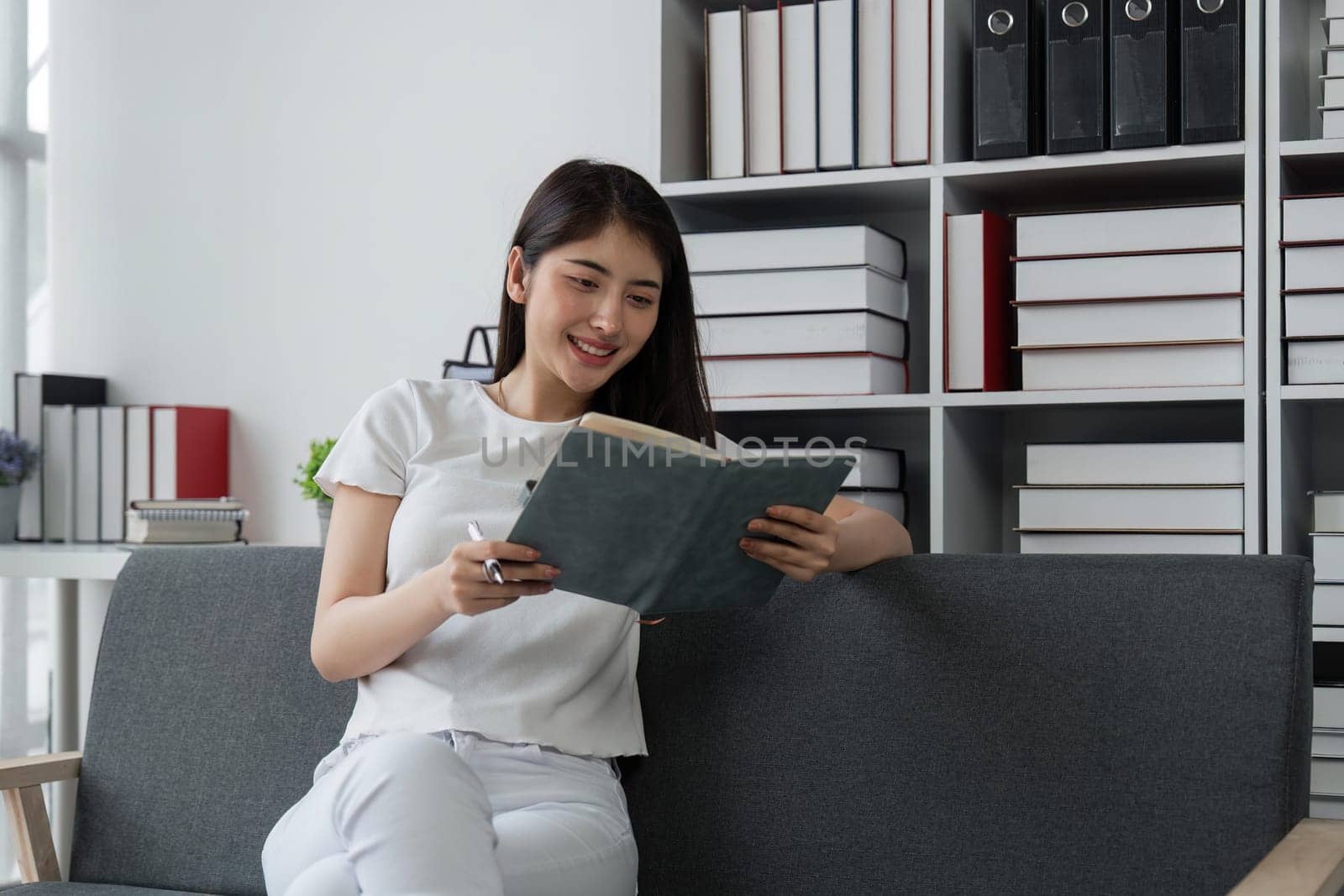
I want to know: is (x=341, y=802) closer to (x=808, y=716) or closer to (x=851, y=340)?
(x=808, y=716)

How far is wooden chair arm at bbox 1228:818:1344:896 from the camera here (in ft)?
3.68

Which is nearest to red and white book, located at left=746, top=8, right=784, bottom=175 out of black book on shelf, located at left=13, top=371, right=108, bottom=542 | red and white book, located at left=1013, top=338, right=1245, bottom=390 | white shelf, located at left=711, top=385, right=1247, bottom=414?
white shelf, located at left=711, top=385, right=1247, bottom=414

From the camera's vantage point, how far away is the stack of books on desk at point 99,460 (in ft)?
9.11

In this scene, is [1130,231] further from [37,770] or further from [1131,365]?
[37,770]

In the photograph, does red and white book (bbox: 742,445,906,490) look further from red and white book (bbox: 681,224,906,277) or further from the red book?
the red book

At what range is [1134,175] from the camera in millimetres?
2010

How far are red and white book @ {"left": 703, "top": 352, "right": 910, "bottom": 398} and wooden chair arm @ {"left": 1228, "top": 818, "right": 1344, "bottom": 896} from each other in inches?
36.6

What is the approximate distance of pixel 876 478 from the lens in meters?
2.13

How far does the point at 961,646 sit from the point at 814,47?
1056 millimetres

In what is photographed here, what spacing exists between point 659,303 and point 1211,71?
877mm

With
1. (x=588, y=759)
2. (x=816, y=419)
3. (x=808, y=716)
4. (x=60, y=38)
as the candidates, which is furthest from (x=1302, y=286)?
(x=60, y=38)

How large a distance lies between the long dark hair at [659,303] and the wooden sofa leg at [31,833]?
802 millimetres

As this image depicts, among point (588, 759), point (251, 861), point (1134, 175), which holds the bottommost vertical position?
point (251, 861)

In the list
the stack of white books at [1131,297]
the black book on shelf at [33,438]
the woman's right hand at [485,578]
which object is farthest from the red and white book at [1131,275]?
the black book on shelf at [33,438]
